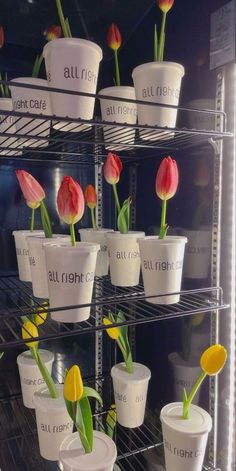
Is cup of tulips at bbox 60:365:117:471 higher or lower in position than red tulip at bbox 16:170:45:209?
lower

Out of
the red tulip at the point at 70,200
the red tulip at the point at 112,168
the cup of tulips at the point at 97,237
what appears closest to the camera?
the red tulip at the point at 70,200

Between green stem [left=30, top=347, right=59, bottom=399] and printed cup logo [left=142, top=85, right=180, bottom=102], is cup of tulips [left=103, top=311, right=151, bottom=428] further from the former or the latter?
printed cup logo [left=142, top=85, right=180, bottom=102]

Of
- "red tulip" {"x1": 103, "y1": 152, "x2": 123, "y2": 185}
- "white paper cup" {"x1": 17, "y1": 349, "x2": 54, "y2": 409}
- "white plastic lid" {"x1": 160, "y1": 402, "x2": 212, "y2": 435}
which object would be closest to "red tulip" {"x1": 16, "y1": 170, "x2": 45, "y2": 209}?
"red tulip" {"x1": 103, "y1": 152, "x2": 123, "y2": 185}

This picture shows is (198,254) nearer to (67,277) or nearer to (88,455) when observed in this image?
(67,277)

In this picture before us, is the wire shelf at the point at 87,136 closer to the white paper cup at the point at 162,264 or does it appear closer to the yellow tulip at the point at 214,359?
the white paper cup at the point at 162,264

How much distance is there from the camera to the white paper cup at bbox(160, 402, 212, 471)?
2.45ft

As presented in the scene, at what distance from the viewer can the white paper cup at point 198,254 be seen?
2.94 ft

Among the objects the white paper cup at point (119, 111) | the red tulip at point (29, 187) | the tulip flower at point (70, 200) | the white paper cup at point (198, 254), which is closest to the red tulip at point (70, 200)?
the tulip flower at point (70, 200)

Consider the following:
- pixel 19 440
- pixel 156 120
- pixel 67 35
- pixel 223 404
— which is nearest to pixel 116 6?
pixel 67 35

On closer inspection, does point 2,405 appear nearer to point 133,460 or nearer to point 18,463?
point 18,463

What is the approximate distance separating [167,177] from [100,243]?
1.02 ft

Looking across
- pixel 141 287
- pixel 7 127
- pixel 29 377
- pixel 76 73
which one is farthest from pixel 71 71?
pixel 29 377

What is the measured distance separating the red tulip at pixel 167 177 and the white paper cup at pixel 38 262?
0.76ft

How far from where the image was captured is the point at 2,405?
3.44 ft
